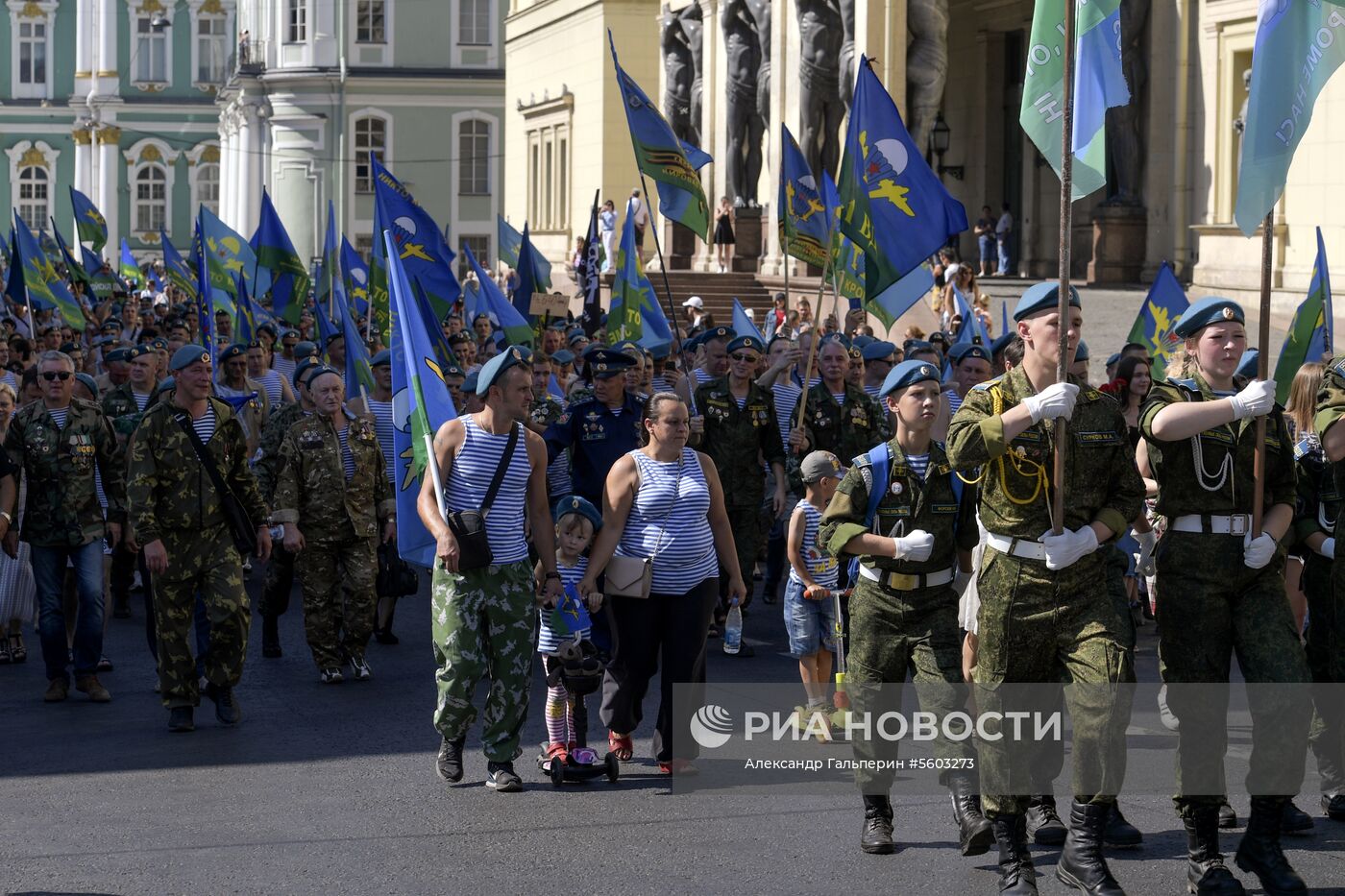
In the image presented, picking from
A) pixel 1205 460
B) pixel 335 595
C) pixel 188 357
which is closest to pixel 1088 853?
pixel 1205 460

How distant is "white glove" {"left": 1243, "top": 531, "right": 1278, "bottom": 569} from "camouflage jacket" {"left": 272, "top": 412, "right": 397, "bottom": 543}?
5400 millimetres

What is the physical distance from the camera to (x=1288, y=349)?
33.8 ft

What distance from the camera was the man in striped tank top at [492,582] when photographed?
796 centimetres

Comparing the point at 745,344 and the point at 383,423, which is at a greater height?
the point at 745,344

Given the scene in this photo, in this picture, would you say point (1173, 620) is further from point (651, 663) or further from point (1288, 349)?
point (1288, 349)

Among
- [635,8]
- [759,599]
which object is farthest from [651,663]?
[635,8]

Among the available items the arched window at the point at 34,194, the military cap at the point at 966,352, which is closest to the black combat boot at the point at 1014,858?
the military cap at the point at 966,352

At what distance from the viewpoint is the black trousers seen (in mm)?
8102

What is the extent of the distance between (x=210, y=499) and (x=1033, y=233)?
24.5 meters

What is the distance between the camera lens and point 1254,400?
20.0 ft

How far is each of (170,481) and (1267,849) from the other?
524 cm

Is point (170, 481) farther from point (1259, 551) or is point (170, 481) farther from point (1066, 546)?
point (1259, 551)

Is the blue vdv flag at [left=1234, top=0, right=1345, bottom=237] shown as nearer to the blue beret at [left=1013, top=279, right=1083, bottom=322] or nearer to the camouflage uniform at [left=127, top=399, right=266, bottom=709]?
the blue beret at [left=1013, top=279, right=1083, bottom=322]

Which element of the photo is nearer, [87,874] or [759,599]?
[87,874]
